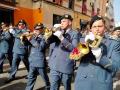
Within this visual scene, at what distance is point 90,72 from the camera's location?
406 cm

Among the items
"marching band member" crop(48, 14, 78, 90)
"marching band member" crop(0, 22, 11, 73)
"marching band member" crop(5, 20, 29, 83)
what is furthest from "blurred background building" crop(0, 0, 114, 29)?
"marching band member" crop(48, 14, 78, 90)

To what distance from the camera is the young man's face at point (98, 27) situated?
406cm

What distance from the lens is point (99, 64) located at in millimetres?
3986

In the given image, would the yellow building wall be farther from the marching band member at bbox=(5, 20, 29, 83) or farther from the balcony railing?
the marching band member at bbox=(5, 20, 29, 83)

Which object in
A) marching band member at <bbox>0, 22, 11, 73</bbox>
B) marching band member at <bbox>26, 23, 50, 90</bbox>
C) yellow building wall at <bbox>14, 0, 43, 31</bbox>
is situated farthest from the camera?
yellow building wall at <bbox>14, 0, 43, 31</bbox>

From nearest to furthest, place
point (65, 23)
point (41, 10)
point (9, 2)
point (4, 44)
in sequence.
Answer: point (65, 23) → point (4, 44) → point (9, 2) → point (41, 10)

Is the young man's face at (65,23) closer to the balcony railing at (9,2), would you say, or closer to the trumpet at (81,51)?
the trumpet at (81,51)

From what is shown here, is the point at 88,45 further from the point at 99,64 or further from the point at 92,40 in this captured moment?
the point at 99,64

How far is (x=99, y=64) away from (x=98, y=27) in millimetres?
433

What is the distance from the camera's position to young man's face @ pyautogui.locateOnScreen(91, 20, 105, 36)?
4059mm

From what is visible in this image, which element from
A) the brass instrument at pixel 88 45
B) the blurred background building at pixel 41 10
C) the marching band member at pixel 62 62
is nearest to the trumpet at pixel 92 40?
the brass instrument at pixel 88 45

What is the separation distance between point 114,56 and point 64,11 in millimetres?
25981

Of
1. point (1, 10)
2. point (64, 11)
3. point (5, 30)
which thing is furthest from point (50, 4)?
point (5, 30)

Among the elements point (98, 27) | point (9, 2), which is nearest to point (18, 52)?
point (98, 27)
